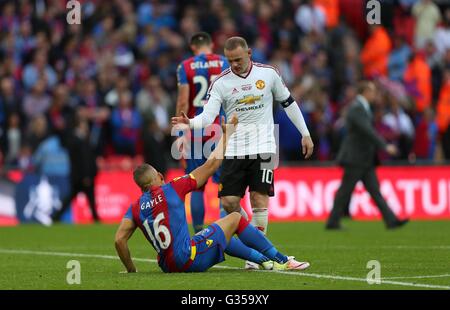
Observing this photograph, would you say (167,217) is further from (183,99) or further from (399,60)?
(399,60)

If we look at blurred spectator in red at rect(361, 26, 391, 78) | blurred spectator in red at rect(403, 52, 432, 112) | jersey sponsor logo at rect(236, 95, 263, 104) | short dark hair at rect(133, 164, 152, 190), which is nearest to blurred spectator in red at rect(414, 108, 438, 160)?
blurred spectator in red at rect(403, 52, 432, 112)

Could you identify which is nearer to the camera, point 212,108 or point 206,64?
point 212,108

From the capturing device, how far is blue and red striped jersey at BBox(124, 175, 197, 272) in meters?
11.1

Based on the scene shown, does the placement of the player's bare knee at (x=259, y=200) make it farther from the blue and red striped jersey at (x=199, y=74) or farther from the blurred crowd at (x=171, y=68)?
the blurred crowd at (x=171, y=68)

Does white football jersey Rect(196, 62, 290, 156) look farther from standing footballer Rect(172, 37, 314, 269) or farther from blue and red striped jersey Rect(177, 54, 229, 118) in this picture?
blue and red striped jersey Rect(177, 54, 229, 118)

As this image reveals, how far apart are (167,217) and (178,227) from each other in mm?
146

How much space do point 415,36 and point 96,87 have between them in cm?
893

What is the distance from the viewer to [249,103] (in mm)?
12586

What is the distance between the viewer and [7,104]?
24.9m

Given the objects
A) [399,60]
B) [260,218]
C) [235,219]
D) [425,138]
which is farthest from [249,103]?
[399,60]

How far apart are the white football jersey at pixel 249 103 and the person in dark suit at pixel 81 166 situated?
11.1 m
